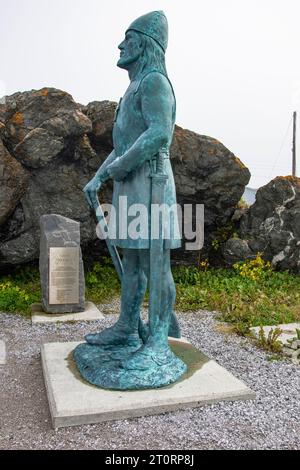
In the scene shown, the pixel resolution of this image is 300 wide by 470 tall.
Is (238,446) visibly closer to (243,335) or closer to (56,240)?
(243,335)

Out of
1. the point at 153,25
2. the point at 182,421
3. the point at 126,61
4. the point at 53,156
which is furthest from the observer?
the point at 53,156

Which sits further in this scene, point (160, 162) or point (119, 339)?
point (119, 339)

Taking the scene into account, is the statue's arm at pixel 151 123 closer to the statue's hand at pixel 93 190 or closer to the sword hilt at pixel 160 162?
the sword hilt at pixel 160 162

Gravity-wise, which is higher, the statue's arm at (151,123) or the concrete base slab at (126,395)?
the statue's arm at (151,123)

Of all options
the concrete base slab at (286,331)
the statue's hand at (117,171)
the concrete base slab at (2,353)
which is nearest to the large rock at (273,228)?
the concrete base slab at (286,331)

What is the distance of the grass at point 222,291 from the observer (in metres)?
6.71

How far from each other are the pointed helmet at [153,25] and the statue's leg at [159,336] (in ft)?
5.64

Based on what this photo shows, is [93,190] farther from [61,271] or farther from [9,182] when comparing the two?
[9,182]

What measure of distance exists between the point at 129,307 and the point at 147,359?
1.97ft

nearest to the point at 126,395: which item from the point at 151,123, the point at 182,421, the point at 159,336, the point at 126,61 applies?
the point at 182,421

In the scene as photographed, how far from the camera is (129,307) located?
13.5ft

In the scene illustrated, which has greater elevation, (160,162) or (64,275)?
(160,162)

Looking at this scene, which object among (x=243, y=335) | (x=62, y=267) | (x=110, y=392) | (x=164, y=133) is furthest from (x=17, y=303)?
(x=164, y=133)
